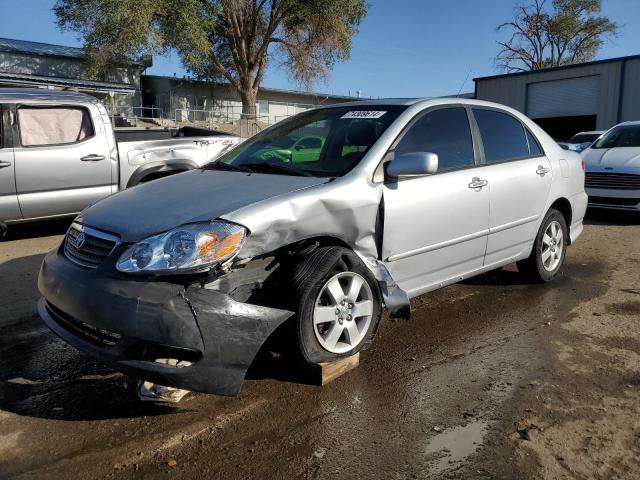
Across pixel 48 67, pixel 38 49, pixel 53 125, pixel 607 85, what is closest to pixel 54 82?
pixel 48 67

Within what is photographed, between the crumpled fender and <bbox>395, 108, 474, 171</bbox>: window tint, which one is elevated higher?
<bbox>395, 108, 474, 171</bbox>: window tint

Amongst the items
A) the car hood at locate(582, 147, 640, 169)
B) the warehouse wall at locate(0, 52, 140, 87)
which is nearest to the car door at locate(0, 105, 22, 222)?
the car hood at locate(582, 147, 640, 169)

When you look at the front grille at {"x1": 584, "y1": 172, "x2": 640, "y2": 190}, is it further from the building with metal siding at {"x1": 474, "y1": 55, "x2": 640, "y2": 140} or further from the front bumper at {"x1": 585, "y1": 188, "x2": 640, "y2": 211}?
the building with metal siding at {"x1": 474, "y1": 55, "x2": 640, "y2": 140}

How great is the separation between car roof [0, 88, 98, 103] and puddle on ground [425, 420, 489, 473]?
20.3 feet

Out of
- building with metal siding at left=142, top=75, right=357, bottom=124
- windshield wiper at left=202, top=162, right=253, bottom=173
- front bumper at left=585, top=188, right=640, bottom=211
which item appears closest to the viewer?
windshield wiper at left=202, top=162, right=253, bottom=173

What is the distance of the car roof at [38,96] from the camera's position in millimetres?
6449

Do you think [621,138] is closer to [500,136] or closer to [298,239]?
[500,136]

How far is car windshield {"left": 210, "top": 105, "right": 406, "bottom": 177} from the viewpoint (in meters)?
3.58

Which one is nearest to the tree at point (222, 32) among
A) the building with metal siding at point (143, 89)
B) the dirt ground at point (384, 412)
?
the building with metal siding at point (143, 89)

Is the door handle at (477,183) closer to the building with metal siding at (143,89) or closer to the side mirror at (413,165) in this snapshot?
the side mirror at (413,165)

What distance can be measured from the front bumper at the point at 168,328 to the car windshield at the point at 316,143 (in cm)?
118

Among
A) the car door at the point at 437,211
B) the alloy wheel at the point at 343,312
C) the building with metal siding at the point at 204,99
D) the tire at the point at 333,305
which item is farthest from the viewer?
the building with metal siding at the point at 204,99

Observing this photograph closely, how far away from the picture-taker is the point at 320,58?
103 feet

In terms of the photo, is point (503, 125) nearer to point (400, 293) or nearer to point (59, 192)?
point (400, 293)
